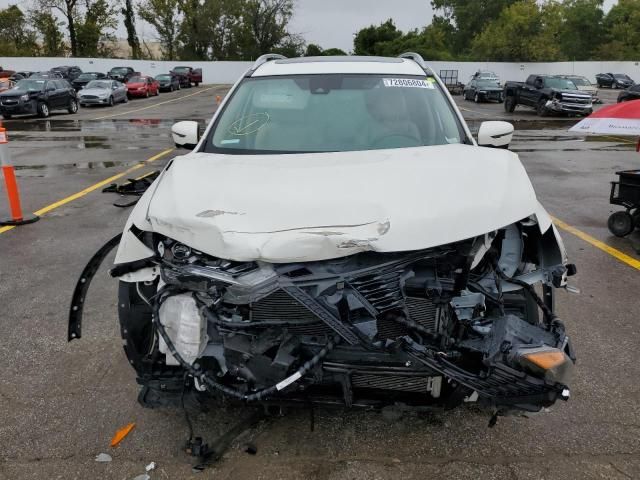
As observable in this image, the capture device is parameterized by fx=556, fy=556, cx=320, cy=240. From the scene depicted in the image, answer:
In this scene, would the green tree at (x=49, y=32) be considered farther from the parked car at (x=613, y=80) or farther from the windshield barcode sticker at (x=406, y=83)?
the windshield barcode sticker at (x=406, y=83)

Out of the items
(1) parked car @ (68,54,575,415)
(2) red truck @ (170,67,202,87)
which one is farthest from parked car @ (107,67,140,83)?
(1) parked car @ (68,54,575,415)

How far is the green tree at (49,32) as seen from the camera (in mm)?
60250

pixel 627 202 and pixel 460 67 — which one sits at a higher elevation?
pixel 460 67

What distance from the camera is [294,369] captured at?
2.37m

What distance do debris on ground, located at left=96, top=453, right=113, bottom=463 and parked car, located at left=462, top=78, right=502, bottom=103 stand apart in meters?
32.8

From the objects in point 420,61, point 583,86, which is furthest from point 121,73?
point 420,61

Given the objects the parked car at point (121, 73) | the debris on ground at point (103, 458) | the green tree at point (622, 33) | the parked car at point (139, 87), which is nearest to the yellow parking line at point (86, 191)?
the debris on ground at point (103, 458)

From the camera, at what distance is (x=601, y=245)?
20.4 ft

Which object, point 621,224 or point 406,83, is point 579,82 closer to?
point 621,224

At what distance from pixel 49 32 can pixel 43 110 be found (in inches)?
1766

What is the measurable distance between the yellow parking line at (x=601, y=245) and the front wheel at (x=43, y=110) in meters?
22.0

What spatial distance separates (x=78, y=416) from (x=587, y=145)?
1548 cm

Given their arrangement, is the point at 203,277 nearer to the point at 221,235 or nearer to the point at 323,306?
the point at 221,235

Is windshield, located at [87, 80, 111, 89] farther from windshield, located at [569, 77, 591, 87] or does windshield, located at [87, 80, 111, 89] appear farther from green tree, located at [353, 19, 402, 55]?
green tree, located at [353, 19, 402, 55]
